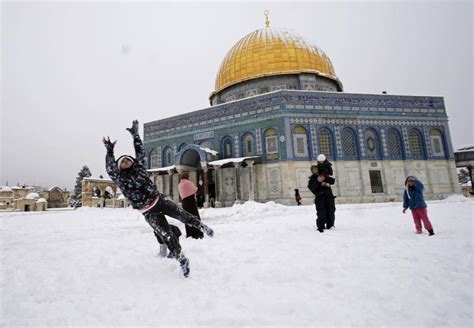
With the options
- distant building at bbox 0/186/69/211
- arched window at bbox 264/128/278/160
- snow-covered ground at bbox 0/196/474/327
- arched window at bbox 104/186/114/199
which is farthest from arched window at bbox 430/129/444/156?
distant building at bbox 0/186/69/211

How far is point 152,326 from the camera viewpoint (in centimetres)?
207

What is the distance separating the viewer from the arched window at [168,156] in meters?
24.2

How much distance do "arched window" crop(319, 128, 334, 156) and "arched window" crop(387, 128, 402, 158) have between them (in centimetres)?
482

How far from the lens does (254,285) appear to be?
9.21 ft

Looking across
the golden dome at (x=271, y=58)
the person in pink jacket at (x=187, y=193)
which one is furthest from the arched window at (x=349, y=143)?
the person in pink jacket at (x=187, y=193)

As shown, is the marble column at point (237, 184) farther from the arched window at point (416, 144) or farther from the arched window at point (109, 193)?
the arched window at point (109, 193)

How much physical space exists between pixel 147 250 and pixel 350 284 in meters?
3.31

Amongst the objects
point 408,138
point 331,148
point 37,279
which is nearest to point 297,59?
point 331,148

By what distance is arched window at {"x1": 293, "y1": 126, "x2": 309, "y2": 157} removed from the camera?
19.6 meters

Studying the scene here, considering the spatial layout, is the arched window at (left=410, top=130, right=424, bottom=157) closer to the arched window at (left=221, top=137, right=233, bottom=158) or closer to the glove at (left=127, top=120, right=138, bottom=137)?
the arched window at (left=221, top=137, right=233, bottom=158)

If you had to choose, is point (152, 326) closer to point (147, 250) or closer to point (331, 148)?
point (147, 250)

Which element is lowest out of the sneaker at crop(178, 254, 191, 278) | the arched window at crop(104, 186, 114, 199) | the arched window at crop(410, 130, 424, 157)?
the sneaker at crop(178, 254, 191, 278)

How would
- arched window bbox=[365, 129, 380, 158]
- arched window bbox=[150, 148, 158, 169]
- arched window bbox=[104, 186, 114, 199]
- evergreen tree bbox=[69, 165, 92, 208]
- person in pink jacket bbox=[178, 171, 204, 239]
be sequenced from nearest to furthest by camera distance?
person in pink jacket bbox=[178, 171, 204, 239]
arched window bbox=[365, 129, 380, 158]
arched window bbox=[150, 148, 158, 169]
arched window bbox=[104, 186, 114, 199]
evergreen tree bbox=[69, 165, 92, 208]

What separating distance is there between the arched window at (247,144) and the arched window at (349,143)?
6951 mm
